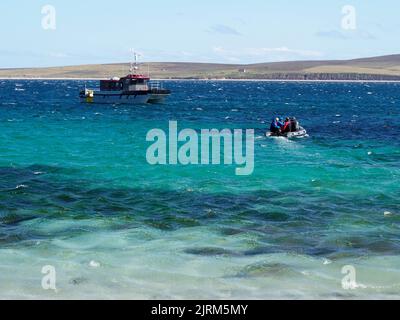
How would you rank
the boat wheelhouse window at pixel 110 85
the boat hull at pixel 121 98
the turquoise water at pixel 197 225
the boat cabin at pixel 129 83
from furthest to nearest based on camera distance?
1. the boat wheelhouse window at pixel 110 85
2. the boat cabin at pixel 129 83
3. the boat hull at pixel 121 98
4. the turquoise water at pixel 197 225

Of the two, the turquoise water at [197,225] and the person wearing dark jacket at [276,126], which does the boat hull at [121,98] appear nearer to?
the person wearing dark jacket at [276,126]

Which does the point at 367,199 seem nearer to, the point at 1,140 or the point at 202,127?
the point at 1,140

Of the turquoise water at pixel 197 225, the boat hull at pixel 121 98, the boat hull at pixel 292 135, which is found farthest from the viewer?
the boat hull at pixel 121 98

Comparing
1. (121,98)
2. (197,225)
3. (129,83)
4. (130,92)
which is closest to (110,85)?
(121,98)

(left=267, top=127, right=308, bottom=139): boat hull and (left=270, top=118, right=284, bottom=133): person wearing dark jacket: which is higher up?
(left=270, top=118, right=284, bottom=133): person wearing dark jacket

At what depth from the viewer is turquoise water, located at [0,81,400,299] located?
1622cm

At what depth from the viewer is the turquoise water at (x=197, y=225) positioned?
1622cm

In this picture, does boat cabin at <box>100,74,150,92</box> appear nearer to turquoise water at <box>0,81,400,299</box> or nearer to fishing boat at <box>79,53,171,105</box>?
fishing boat at <box>79,53,171,105</box>

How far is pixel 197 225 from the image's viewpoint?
22219 mm

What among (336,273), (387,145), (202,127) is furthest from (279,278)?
(202,127)

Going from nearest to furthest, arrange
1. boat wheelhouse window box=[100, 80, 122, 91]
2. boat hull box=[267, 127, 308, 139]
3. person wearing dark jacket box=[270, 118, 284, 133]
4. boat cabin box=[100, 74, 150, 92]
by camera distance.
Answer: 1. boat hull box=[267, 127, 308, 139]
2. person wearing dark jacket box=[270, 118, 284, 133]
3. boat cabin box=[100, 74, 150, 92]
4. boat wheelhouse window box=[100, 80, 122, 91]

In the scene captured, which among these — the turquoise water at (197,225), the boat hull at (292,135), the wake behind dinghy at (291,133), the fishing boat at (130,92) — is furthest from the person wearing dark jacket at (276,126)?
the fishing boat at (130,92)

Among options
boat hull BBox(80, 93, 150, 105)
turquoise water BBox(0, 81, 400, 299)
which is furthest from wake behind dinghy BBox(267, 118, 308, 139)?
boat hull BBox(80, 93, 150, 105)

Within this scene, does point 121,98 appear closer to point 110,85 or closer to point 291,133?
point 110,85
